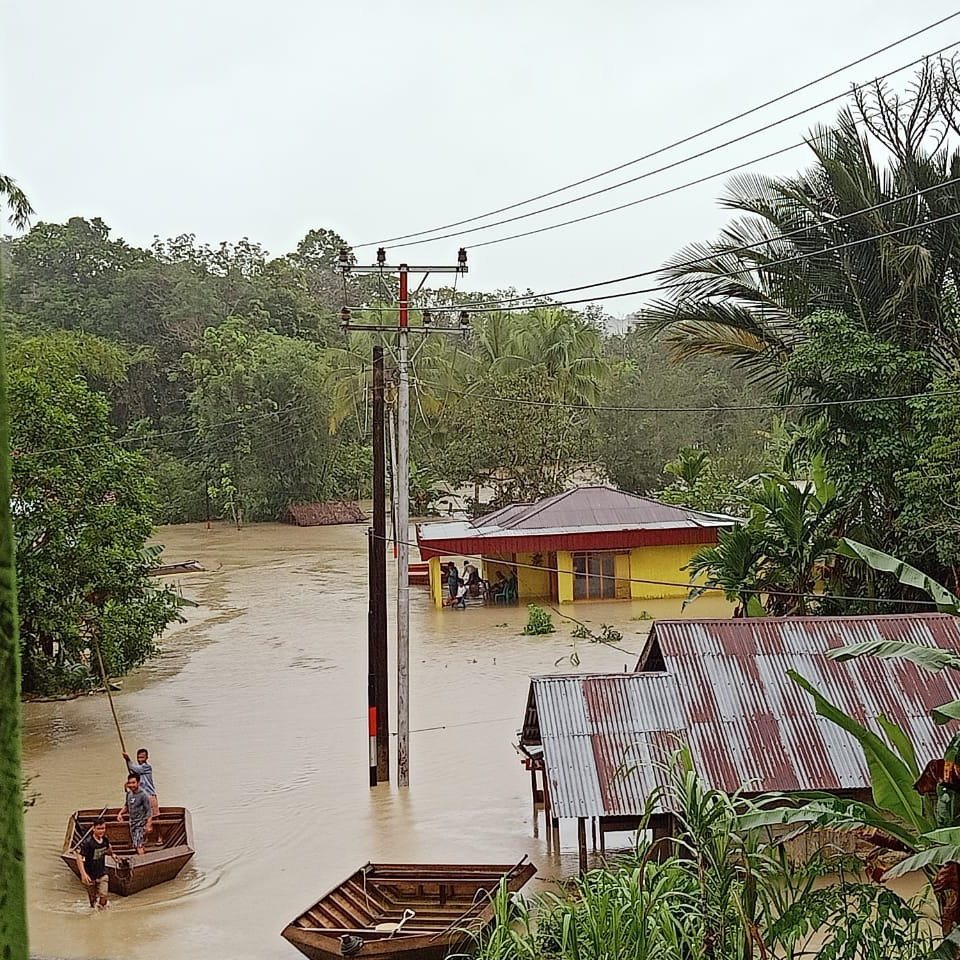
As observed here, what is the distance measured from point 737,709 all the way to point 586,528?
1670cm

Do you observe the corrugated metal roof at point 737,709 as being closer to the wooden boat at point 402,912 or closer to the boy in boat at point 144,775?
the wooden boat at point 402,912

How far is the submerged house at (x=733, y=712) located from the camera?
10.1 meters

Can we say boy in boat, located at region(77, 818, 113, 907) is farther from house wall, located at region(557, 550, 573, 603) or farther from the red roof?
house wall, located at region(557, 550, 573, 603)

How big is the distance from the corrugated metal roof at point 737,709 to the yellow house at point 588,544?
14.4 metres

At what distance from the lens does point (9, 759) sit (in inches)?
32.1

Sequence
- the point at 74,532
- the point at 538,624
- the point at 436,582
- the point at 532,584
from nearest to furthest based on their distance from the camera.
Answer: the point at 74,532 → the point at 538,624 → the point at 436,582 → the point at 532,584

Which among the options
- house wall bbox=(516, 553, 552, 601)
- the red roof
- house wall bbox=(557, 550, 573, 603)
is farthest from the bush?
house wall bbox=(516, 553, 552, 601)

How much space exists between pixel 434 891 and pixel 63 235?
51929 mm

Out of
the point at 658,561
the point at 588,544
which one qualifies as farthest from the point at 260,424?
the point at 658,561

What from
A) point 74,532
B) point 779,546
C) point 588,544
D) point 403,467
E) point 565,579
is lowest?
point 565,579

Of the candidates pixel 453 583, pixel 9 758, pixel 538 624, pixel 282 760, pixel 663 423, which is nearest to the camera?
pixel 9 758

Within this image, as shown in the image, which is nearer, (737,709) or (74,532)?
(737,709)

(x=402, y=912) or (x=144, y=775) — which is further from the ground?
(x=144, y=775)

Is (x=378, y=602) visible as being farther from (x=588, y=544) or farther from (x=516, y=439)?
(x=516, y=439)
